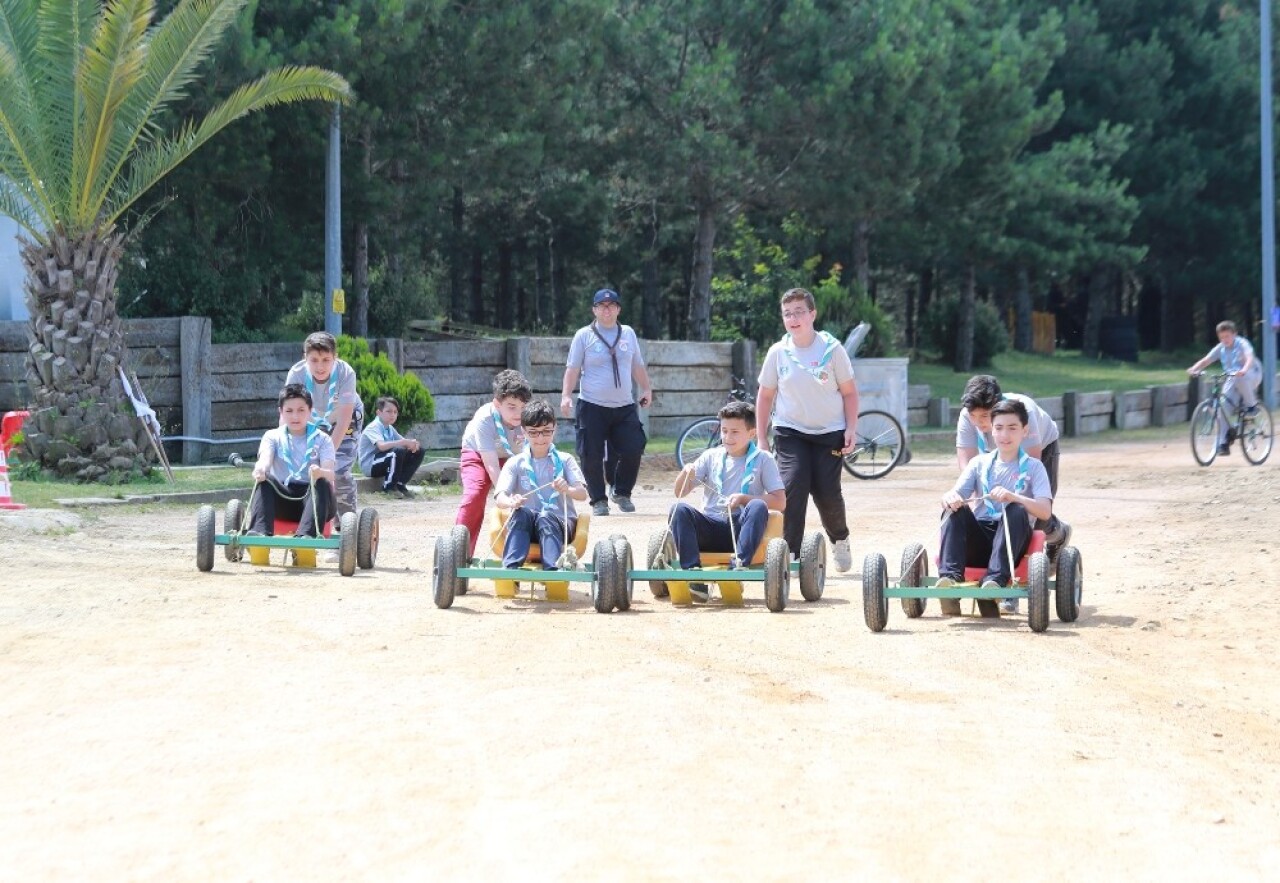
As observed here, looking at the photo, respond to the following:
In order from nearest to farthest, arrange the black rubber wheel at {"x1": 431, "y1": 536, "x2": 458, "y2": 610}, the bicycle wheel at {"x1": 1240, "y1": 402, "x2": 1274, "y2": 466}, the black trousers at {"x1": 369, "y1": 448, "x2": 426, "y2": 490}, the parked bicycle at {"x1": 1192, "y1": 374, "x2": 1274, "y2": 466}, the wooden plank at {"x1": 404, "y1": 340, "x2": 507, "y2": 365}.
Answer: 1. the black rubber wheel at {"x1": 431, "y1": 536, "x2": 458, "y2": 610}
2. the black trousers at {"x1": 369, "y1": 448, "x2": 426, "y2": 490}
3. the parked bicycle at {"x1": 1192, "y1": 374, "x2": 1274, "y2": 466}
4. the bicycle wheel at {"x1": 1240, "y1": 402, "x2": 1274, "y2": 466}
5. the wooden plank at {"x1": 404, "y1": 340, "x2": 507, "y2": 365}

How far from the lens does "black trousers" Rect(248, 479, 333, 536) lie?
1068cm

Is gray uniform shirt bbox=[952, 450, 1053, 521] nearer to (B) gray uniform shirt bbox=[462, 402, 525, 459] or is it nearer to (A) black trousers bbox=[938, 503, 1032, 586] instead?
(A) black trousers bbox=[938, 503, 1032, 586]

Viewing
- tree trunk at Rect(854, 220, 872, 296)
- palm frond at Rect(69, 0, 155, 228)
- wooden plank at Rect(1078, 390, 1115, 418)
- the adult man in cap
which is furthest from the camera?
tree trunk at Rect(854, 220, 872, 296)

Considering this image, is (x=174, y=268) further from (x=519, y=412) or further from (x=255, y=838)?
(x=255, y=838)

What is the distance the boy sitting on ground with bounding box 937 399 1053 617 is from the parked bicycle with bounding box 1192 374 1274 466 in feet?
39.3

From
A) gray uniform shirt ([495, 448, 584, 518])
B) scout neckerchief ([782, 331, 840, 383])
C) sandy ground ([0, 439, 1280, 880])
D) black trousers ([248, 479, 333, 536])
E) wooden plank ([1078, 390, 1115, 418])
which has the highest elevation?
scout neckerchief ([782, 331, 840, 383])

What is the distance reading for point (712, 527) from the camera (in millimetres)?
9328

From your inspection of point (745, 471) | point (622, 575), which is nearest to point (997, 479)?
point (745, 471)

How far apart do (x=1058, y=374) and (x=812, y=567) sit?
32.7m

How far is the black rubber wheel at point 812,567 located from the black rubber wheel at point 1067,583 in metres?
1.29

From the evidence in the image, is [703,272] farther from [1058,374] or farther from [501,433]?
[501,433]

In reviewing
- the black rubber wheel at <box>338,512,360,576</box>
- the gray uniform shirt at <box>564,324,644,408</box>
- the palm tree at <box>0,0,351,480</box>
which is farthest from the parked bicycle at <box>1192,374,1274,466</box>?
the black rubber wheel at <box>338,512,360,576</box>

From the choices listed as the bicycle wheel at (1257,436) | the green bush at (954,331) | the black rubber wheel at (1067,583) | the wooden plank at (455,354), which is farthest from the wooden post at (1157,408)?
the black rubber wheel at (1067,583)

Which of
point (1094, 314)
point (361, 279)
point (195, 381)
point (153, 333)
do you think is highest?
point (1094, 314)
